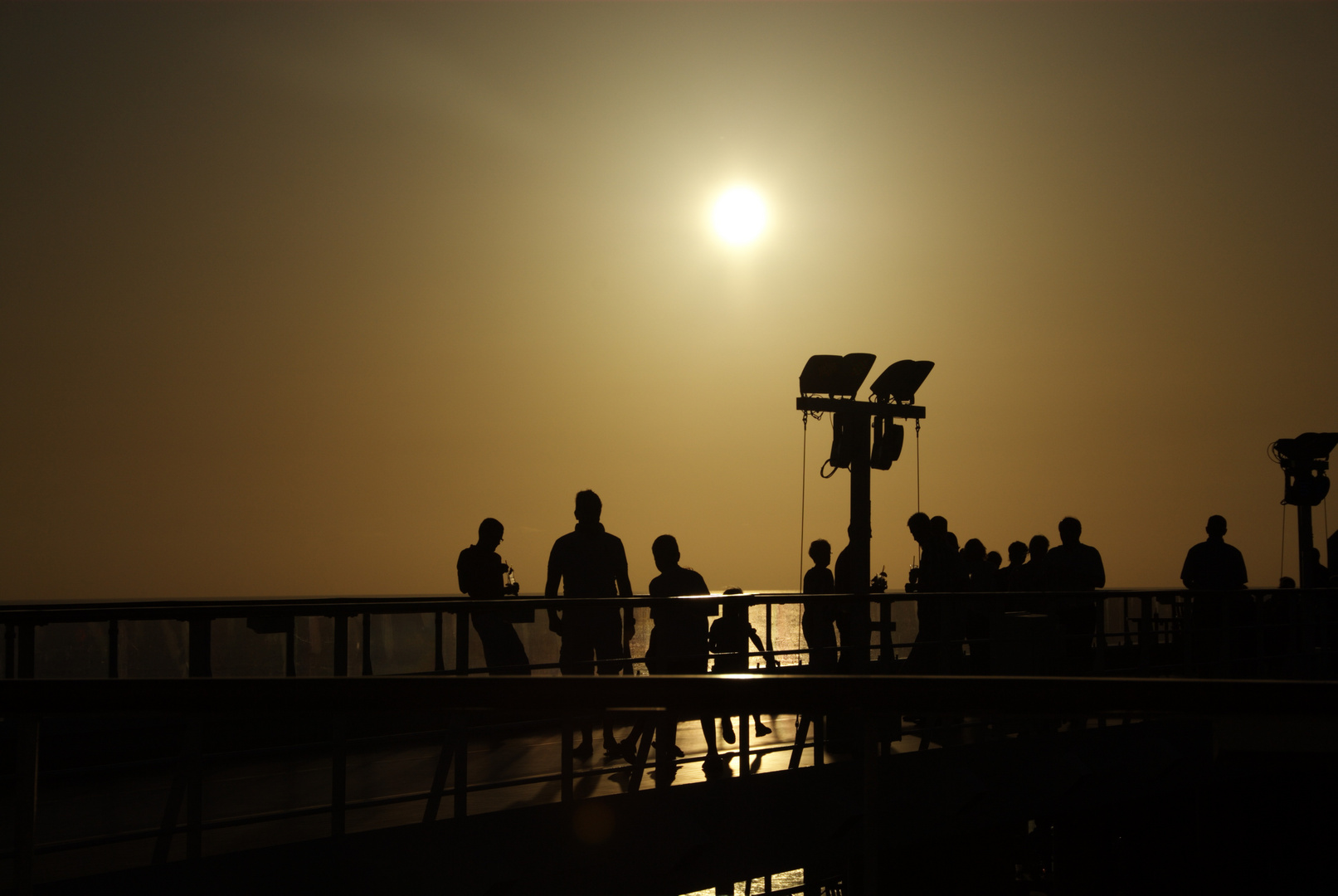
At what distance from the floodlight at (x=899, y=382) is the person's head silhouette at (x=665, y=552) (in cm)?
193

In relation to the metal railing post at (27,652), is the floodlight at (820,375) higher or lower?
higher

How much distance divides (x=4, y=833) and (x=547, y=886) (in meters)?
2.16

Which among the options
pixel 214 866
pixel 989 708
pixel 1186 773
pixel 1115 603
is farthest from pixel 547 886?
pixel 1115 603

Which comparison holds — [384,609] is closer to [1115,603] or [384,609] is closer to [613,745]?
[613,745]

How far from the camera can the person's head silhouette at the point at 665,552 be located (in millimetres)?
8789

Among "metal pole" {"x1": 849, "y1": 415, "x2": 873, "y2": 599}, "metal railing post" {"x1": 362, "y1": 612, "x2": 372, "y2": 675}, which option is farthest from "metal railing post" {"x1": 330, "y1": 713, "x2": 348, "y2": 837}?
"metal pole" {"x1": 849, "y1": 415, "x2": 873, "y2": 599}

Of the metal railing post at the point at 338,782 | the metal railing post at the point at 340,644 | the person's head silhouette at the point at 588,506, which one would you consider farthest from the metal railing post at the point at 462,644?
the person's head silhouette at the point at 588,506

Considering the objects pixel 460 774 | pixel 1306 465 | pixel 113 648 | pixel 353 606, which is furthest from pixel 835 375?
pixel 1306 465

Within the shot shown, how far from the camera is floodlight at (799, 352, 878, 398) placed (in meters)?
8.82

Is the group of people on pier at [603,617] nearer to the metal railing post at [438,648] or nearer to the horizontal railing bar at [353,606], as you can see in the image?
the horizontal railing bar at [353,606]

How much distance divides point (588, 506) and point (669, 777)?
9.38 ft

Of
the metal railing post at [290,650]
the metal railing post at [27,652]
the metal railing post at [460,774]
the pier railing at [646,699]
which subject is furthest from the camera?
the metal railing post at [290,650]

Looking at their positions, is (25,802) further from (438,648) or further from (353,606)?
(438,648)

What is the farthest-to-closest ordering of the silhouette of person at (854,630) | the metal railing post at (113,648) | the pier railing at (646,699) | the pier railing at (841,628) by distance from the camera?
the silhouette of person at (854,630), the metal railing post at (113,648), the pier railing at (841,628), the pier railing at (646,699)
